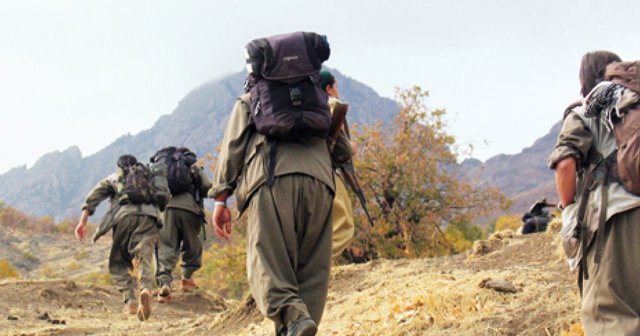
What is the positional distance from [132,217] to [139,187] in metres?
0.42

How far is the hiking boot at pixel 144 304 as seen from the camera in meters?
9.04

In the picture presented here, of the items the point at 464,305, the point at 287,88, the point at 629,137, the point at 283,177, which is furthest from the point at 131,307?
the point at 629,137

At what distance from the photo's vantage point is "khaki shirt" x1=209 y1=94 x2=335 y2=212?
4.36 m

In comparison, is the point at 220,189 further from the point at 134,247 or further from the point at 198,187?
the point at 198,187

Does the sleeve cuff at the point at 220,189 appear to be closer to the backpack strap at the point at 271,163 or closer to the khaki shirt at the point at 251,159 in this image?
the khaki shirt at the point at 251,159

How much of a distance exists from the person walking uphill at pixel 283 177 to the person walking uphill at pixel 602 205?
1443 mm

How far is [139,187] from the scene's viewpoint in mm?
9406

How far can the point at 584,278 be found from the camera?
3.83 m

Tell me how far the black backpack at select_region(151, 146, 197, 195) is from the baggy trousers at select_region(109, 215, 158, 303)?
46.7 inches

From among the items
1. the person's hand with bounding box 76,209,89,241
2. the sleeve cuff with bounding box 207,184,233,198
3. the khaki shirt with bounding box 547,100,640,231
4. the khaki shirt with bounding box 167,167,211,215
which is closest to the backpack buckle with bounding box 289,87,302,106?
the sleeve cuff with bounding box 207,184,233,198

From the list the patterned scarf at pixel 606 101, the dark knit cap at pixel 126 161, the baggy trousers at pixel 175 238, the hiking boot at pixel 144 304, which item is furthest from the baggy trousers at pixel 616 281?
the baggy trousers at pixel 175 238

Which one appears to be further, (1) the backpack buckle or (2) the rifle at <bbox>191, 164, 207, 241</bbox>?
(2) the rifle at <bbox>191, 164, 207, 241</bbox>

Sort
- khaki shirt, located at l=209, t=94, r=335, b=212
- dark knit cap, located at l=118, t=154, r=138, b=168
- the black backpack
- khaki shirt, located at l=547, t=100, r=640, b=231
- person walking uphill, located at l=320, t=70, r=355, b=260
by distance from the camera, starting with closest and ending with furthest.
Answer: khaki shirt, located at l=547, t=100, r=640, b=231
khaki shirt, located at l=209, t=94, r=335, b=212
person walking uphill, located at l=320, t=70, r=355, b=260
dark knit cap, located at l=118, t=154, r=138, b=168
the black backpack

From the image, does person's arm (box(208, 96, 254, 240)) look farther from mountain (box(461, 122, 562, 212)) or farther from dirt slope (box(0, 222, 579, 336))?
mountain (box(461, 122, 562, 212))
